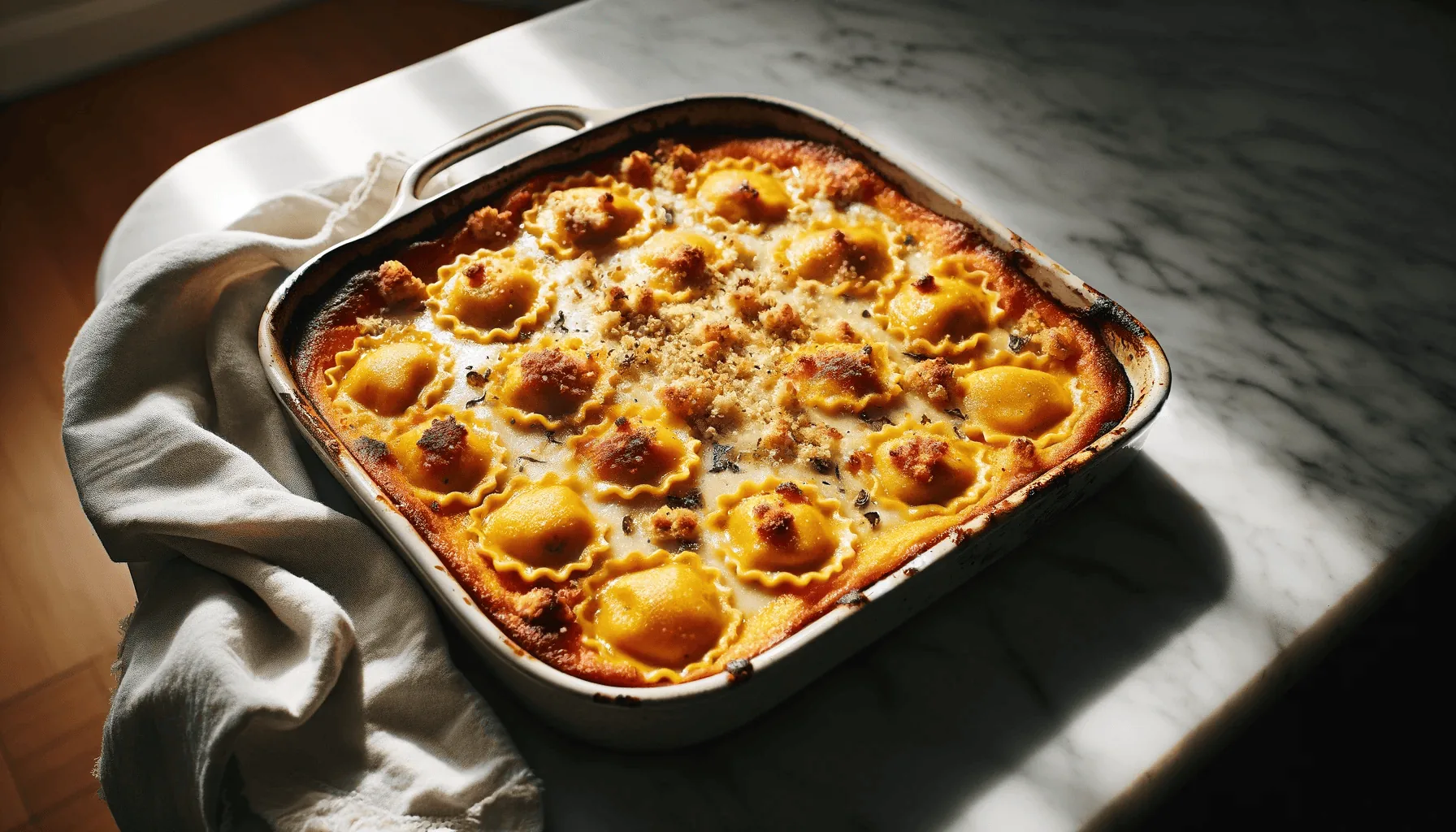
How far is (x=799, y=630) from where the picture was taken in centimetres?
116

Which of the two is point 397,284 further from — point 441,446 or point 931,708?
point 931,708

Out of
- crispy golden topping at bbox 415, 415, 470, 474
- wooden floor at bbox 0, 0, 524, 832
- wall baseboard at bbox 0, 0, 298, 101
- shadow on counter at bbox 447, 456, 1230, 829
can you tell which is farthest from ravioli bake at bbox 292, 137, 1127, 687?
wall baseboard at bbox 0, 0, 298, 101

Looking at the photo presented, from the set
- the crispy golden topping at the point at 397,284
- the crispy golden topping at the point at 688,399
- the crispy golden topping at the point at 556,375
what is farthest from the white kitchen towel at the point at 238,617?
the crispy golden topping at the point at 688,399

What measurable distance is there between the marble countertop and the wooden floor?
0.98m

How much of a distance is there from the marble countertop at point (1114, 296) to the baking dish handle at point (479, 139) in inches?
9.7

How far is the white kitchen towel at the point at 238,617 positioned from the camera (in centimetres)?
113

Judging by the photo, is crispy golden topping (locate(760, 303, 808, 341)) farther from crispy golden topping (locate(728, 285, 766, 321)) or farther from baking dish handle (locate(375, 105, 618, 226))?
baking dish handle (locate(375, 105, 618, 226))

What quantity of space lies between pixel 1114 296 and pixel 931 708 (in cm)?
97

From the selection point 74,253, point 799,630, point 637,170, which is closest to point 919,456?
point 799,630

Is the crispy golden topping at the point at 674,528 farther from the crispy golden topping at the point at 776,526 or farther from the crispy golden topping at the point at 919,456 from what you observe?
the crispy golden topping at the point at 919,456

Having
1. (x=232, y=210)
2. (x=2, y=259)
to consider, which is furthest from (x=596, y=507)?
(x=2, y=259)

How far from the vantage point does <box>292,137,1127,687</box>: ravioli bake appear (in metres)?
1.28

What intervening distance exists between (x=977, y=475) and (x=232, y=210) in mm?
1519

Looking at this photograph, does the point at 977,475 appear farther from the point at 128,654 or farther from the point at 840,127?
the point at 128,654
